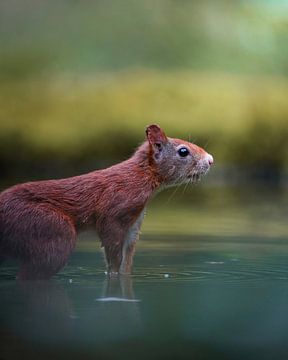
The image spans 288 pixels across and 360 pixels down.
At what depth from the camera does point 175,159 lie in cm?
517

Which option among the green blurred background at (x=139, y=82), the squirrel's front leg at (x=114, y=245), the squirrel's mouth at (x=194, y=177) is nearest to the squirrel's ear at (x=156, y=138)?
the squirrel's mouth at (x=194, y=177)

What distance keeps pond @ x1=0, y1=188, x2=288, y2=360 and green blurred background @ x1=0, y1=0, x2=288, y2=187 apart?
746 centimetres

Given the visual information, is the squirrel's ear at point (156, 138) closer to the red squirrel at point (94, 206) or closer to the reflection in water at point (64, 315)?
the red squirrel at point (94, 206)

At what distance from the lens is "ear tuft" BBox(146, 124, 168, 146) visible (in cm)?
509

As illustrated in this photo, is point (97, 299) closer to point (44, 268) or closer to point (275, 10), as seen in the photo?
point (44, 268)

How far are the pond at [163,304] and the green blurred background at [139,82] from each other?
7463 mm

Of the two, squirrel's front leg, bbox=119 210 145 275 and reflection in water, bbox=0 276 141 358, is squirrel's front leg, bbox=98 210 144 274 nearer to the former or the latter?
squirrel's front leg, bbox=119 210 145 275

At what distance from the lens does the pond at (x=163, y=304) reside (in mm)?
2994

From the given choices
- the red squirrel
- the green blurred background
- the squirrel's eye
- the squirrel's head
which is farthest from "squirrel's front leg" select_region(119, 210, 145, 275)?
the green blurred background

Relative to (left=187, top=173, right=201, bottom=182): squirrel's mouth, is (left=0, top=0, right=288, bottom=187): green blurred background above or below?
above

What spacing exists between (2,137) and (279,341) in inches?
453

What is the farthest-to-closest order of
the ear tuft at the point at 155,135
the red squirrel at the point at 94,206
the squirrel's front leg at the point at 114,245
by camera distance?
the ear tuft at the point at 155,135, the squirrel's front leg at the point at 114,245, the red squirrel at the point at 94,206

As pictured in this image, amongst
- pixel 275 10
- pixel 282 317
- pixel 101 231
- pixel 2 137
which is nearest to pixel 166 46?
pixel 275 10

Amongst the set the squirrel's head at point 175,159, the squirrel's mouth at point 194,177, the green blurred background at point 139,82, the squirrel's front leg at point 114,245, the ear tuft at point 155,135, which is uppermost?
the green blurred background at point 139,82
